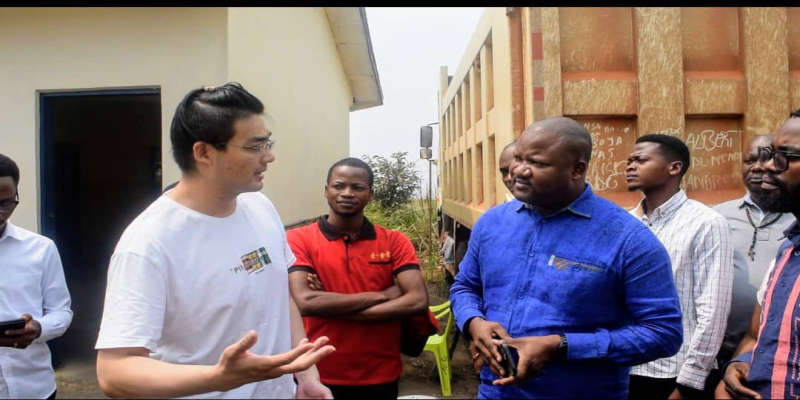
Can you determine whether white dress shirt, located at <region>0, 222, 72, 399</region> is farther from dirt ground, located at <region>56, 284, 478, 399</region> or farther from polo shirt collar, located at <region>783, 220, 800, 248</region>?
polo shirt collar, located at <region>783, 220, 800, 248</region>

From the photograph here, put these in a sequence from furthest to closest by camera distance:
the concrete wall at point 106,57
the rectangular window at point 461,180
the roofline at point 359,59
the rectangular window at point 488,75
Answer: the roofline at point 359,59, the rectangular window at point 461,180, the concrete wall at point 106,57, the rectangular window at point 488,75

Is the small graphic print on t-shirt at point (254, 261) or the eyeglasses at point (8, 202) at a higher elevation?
the eyeglasses at point (8, 202)

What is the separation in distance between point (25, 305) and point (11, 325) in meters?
0.19

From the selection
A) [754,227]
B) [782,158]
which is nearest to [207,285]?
[782,158]

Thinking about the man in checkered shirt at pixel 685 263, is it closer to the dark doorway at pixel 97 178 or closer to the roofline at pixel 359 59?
the roofline at pixel 359 59

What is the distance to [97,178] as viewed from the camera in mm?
9289

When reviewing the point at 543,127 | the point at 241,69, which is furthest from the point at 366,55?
the point at 543,127

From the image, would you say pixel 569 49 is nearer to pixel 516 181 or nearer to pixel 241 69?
pixel 516 181

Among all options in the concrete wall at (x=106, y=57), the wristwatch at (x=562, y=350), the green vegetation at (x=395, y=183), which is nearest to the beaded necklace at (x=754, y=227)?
the wristwatch at (x=562, y=350)

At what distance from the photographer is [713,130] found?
306 cm

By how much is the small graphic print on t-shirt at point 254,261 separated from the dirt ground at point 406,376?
10.6ft

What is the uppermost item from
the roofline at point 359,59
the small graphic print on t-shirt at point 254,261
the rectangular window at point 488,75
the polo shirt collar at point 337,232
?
the roofline at point 359,59

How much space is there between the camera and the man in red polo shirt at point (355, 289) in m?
2.71

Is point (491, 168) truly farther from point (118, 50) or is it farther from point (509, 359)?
point (118, 50)
